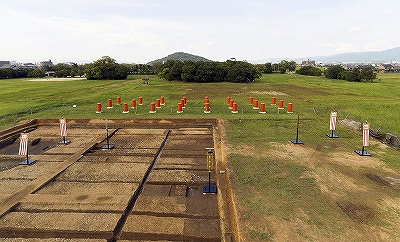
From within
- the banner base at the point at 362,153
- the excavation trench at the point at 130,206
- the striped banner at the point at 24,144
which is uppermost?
the striped banner at the point at 24,144

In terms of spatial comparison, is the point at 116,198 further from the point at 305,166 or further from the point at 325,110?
the point at 325,110

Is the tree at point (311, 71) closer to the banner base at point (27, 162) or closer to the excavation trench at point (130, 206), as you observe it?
the excavation trench at point (130, 206)

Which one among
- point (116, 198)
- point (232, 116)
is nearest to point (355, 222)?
point (116, 198)

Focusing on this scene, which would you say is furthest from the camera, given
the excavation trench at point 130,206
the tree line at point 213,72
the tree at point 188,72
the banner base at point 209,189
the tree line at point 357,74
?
the tree line at point 357,74

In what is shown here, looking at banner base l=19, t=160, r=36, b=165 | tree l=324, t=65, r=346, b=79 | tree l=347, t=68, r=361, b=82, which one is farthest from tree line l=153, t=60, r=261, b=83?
banner base l=19, t=160, r=36, b=165

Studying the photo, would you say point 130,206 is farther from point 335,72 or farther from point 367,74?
point 335,72

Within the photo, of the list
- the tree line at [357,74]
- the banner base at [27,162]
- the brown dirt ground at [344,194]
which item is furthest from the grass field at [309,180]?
the tree line at [357,74]

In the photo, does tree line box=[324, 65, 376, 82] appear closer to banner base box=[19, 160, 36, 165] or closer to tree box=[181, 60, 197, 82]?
tree box=[181, 60, 197, 82]
